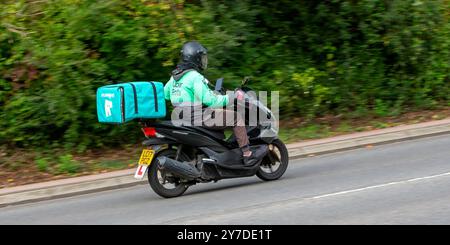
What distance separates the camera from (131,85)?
9.49 meters

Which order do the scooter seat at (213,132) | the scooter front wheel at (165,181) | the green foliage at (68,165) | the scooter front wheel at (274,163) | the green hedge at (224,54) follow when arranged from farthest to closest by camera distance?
the green hedge at (224,54) < the green foliage at (68,165) < the scooter front wheel at (274,163) < the scooter seat at (213,132) < the scooter front wheel at (165,181)

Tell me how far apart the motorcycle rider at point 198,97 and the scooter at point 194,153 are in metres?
0.13

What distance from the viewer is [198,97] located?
916 centimetres

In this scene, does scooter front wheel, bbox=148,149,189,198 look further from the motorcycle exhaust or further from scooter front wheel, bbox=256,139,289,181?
scooter front wheel, bbox=256,139,289,181

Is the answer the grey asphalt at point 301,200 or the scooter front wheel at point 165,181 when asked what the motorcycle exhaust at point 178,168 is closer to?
the scooter front wheel at point 165,181

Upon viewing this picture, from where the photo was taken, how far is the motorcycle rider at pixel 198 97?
9.15 m

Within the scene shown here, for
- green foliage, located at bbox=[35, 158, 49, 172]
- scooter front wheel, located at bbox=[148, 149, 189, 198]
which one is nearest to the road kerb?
green foliage, located at bbox=[35, 158, 49, 172]

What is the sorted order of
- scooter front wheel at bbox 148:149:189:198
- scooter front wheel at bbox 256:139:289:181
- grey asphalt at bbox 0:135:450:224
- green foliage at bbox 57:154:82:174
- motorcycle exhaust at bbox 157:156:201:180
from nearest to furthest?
grey asphalt at bbox 0:135:450:224, motorcycle exhaust at bbox 157:156:201:180, scooter front wheel at bbox 148:149:189:198, scooter front wheel at bbox 256:139:289:181, green foliage at bbox 57:154:82:174

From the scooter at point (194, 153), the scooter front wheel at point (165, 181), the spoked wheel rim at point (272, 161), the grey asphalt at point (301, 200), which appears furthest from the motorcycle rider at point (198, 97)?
the grey asphalt at point (301, 200)

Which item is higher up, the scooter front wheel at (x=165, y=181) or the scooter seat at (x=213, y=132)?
the scooter seat at (x=213, y=132)

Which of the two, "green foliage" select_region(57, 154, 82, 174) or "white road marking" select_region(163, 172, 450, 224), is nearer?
"white road marking" select_region(163, 172, 450, 224)

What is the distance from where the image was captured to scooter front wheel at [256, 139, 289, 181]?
10106 mm

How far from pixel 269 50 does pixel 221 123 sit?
19.1ft

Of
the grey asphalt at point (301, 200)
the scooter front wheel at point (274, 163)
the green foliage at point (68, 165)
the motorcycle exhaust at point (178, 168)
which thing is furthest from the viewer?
the green foliage at point (68, 165)
